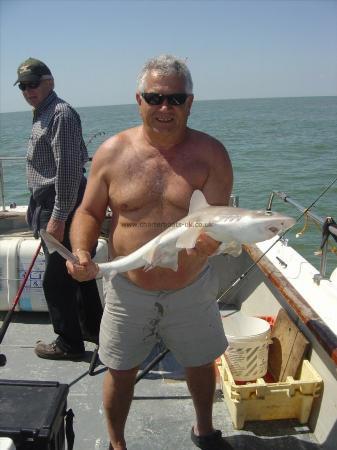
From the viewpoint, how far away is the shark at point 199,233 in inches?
82.7

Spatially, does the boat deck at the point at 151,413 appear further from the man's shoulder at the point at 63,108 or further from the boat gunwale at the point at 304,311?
the man's shoulder at the point at 63,108

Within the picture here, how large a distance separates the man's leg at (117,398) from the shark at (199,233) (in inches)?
25.3

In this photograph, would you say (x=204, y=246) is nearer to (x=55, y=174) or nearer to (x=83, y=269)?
(x=83, y=269)

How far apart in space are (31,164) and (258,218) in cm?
238

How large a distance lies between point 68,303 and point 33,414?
1.97 m

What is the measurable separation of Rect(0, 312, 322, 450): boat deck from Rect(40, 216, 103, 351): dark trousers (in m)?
0.21

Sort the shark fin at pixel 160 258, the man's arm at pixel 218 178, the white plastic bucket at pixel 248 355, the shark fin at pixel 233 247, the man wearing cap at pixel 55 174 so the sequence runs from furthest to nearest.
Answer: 1. the man wearing cap at pixel 55 174
2. the white plastic bucket at pixel 248 355
3. the man's arm at pixel 218 178
4. the shark fin at pixel 160 258
5. the shark fin at pixel 233 247

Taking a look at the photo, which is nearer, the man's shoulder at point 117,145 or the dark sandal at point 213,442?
the man's shoulder at point 117,145

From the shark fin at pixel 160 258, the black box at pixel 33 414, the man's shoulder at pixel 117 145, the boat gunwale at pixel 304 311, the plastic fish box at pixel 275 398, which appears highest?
the man's shoulder at pixel 117 145

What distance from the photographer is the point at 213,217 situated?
7.31ft

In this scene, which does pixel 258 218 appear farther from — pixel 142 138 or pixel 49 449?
pixel 49 449

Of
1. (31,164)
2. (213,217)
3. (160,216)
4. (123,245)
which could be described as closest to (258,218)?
(213,217)

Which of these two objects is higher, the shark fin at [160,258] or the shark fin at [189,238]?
the shark fin at [189,238]

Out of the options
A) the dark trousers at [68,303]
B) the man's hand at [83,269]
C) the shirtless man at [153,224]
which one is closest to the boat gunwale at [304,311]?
the shirtless man at [153,224]
